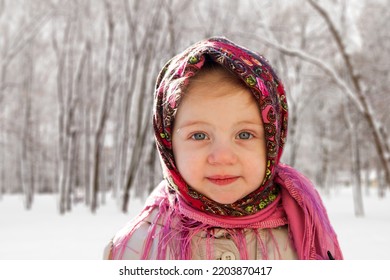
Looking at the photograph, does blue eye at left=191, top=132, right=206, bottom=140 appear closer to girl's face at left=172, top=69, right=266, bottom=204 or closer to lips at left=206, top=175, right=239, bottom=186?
girl's face at left=172, top=69, right=266, bottom=204

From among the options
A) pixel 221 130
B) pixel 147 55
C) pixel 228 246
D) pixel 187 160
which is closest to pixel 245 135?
pixel 221 130

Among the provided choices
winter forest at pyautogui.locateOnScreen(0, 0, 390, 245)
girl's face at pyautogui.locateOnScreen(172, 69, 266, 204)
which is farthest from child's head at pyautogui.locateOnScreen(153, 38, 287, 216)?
winter forest at pyautogui.locateOnScreen(0, 0, 390, 245)

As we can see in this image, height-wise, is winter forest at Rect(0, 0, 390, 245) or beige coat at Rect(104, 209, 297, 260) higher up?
winter forest at Rect(0, 0, 390, 245)

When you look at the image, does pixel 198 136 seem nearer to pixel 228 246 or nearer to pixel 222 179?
pixel 222 179

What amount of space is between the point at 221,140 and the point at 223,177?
0.12 meters

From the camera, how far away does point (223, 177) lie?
138 cm

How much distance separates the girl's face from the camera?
138cm

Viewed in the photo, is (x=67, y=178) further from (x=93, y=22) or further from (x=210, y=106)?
(x=210, y=106)

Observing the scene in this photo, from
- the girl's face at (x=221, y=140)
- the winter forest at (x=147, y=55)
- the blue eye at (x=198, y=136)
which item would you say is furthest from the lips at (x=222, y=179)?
the winter forest at (x=147, y=55)

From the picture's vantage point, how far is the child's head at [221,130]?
139 cm

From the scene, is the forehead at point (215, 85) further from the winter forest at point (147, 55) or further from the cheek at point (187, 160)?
the winter forest at point (147, 55)

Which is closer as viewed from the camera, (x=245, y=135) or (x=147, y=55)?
(x=245, y=135)

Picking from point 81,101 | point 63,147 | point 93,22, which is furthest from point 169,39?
point 81,101

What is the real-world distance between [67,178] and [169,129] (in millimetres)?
13156
